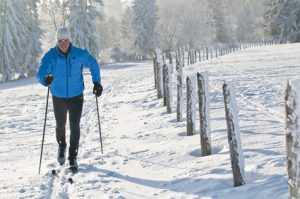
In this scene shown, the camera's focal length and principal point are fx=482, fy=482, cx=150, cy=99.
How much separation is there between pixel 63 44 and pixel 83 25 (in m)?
43.1

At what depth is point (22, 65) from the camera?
4466cm

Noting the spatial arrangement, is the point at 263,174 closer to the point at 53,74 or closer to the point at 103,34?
the point at 53,74

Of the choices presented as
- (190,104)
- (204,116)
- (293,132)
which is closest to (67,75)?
(204,116)

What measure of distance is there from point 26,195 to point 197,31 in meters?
96.9

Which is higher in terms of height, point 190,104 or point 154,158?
point 190,104

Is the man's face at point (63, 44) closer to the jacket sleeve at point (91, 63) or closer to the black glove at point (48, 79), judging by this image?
the jacket sleeve at point (91, 63)

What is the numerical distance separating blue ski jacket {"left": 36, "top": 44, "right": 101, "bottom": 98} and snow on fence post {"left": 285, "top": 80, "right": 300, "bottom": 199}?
165 inches

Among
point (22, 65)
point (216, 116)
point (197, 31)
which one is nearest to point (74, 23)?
point (22, 65)

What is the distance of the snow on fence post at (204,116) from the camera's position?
722 centimetres

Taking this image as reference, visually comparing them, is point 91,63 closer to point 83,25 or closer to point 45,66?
point 45,66

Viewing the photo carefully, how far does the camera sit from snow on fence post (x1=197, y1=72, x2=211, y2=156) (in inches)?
284

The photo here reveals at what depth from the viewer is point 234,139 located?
18.7ft

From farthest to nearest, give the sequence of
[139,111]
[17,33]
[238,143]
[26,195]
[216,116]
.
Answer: [17,33], [139,111], [216,116], [26,195], [238,143]

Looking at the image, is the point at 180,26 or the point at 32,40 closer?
the point at 32,40
